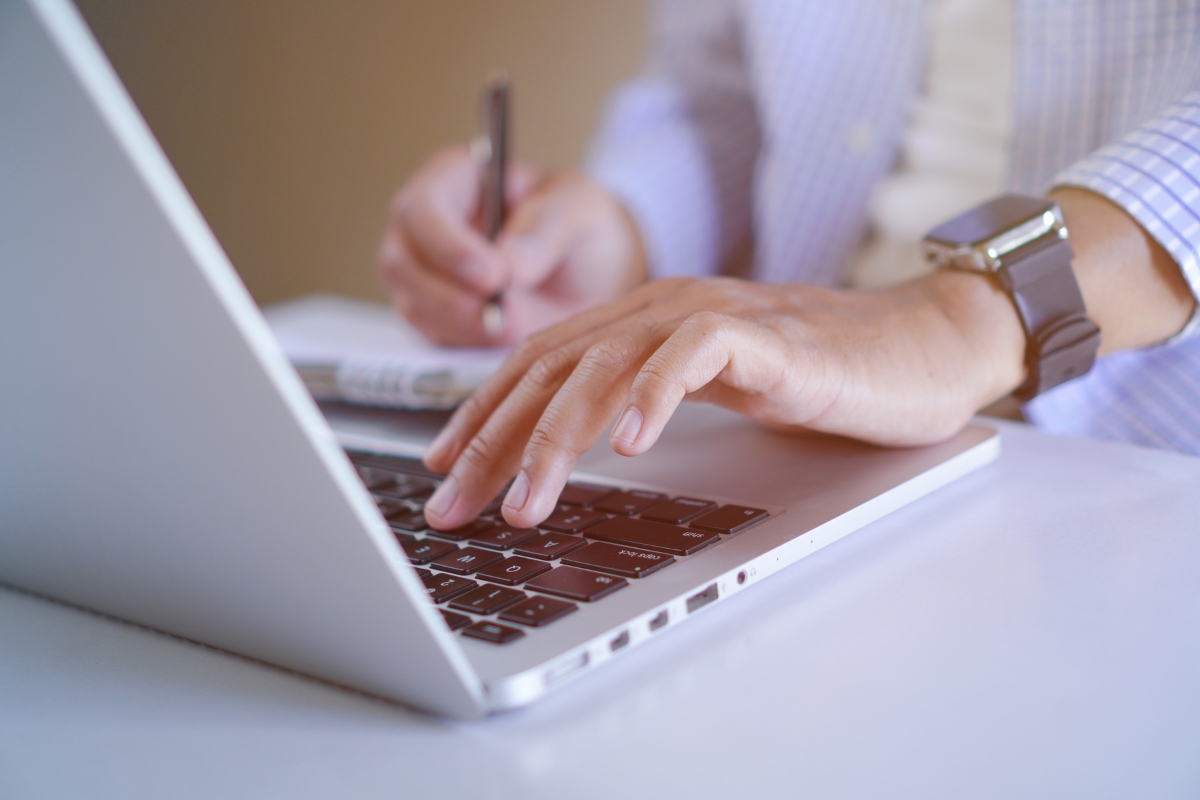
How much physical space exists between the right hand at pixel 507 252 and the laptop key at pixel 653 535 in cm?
41

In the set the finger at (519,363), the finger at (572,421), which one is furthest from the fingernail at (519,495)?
the finger at (519,363)

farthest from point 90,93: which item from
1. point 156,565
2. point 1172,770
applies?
point 1172,770

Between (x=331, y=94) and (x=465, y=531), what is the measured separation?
7.07 ft

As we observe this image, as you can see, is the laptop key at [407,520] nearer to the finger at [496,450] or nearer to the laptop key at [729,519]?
the finger at [496,450]

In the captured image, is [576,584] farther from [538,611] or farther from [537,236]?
[537,236]

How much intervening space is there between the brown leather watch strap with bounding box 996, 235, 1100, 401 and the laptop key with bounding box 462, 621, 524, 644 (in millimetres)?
337

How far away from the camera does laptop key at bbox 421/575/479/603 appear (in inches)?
12.7

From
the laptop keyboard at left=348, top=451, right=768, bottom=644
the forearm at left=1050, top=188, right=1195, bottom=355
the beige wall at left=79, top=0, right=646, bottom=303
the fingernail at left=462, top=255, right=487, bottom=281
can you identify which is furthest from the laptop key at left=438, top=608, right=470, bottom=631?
the beige wall at left=79, top=0, right=646, bottom=303

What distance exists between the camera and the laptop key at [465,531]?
0.40 metres

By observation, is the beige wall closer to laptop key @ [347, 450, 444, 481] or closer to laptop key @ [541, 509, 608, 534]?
laptop key @ [347, 450, 444, 481]

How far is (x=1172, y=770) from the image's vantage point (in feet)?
0.77

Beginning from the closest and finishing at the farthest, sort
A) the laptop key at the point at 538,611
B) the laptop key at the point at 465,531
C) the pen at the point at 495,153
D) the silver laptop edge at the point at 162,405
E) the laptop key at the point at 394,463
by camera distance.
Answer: the silver laptop edge at the point at 162,405 → the laptop key at the point at 538,611 → the laptop key at the point at 465,531 → the laptop key at the point at 394,463 → the pen at the point at 495,153

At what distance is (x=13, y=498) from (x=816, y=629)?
279mm

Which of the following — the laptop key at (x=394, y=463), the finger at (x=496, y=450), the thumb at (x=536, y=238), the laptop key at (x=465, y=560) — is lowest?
the laptop key at (x=465, y=560)
